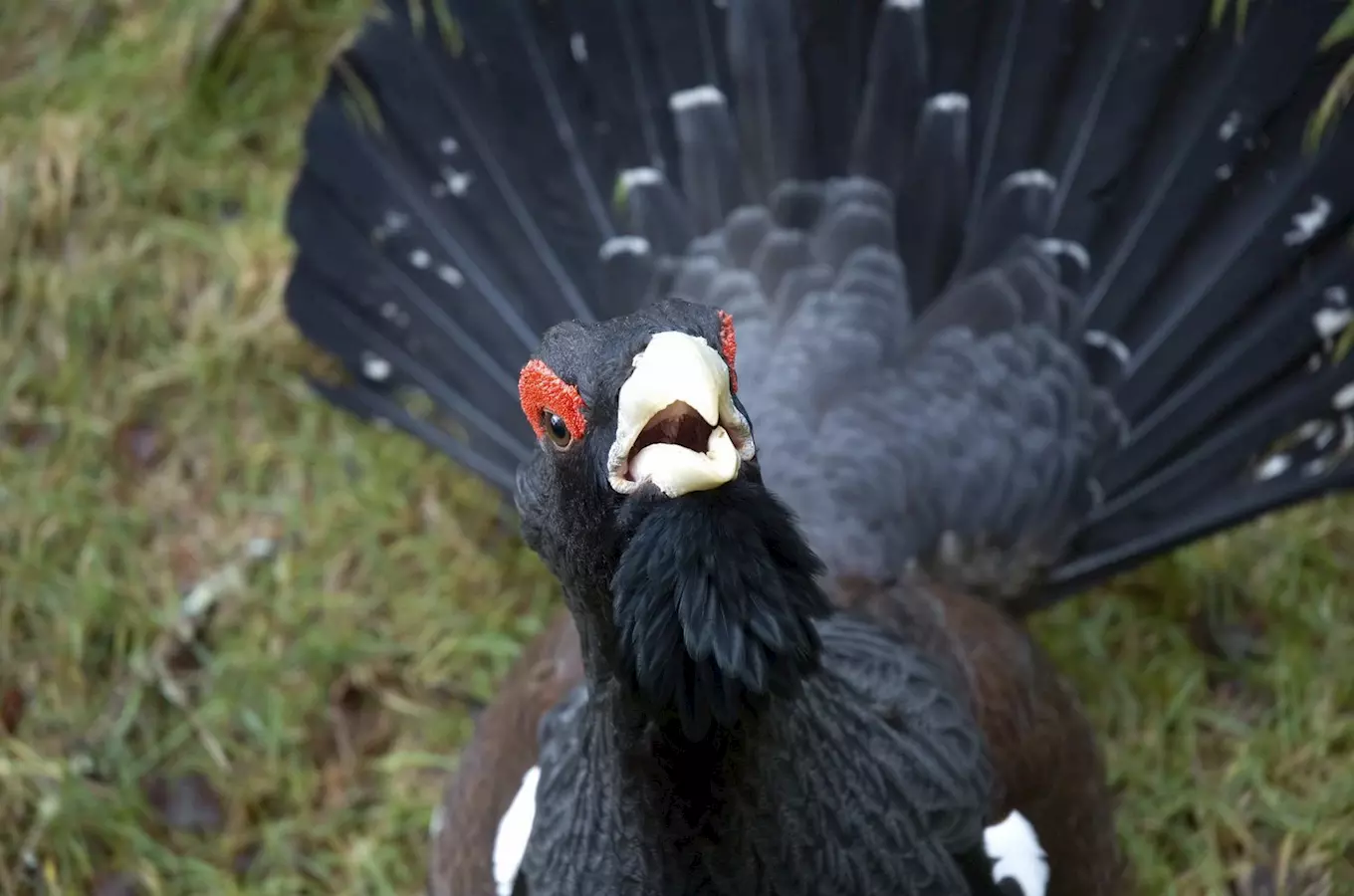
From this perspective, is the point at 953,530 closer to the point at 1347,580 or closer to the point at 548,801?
the point at 548,801

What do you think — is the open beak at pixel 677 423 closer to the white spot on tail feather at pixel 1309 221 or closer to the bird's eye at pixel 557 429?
the bird's eye at pixel 557 429

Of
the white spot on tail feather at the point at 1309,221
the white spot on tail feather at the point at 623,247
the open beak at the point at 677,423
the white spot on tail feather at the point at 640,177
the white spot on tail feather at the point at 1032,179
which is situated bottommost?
the open beak at the point at 677,423

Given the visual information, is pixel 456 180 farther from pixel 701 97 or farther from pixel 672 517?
pixel 672 517

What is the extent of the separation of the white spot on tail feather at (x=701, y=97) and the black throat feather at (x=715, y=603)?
188 centimetres

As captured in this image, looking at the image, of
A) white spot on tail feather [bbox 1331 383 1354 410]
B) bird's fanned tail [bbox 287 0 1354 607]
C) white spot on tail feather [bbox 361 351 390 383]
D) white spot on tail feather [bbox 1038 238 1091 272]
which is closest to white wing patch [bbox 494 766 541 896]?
bird's fanned tail [bbox 287 0 1354 607]

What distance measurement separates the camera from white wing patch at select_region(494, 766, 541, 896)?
288 cm

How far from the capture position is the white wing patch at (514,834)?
2.88 metres

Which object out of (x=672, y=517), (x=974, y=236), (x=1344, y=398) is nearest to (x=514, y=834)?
(x=672, y=517)

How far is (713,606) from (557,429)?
35 cm

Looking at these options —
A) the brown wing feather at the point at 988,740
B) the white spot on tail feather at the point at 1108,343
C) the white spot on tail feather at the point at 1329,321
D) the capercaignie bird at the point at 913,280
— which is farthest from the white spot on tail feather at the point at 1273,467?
the brown wing feather at the point at 988,740

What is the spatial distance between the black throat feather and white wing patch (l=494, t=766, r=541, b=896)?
0.79 meters

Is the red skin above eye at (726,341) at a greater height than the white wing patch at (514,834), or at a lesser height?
greater

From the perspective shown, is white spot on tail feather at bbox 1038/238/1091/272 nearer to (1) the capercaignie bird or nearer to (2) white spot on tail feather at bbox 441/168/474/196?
(1) the capercaignie bird

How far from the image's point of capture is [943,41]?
3.54 meters
